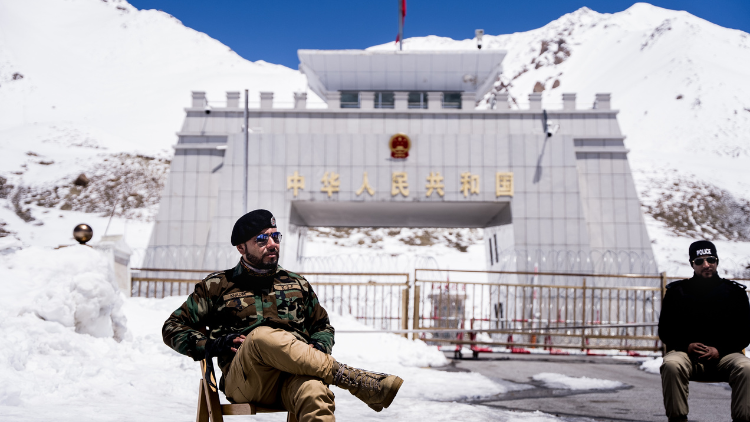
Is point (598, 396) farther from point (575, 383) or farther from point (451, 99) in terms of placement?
point (451, 99)

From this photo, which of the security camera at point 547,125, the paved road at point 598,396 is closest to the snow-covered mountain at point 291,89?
→ the security camera at point 547,125

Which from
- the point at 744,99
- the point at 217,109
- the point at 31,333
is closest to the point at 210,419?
the point at 31,333

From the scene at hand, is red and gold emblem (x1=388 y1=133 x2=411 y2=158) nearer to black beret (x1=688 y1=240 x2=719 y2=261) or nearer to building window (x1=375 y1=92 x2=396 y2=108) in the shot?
building window (x1=375 y1=92 x2=396 y2=108)

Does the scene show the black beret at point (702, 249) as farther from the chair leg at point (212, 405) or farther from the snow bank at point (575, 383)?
the snow bank at point (575, 383)

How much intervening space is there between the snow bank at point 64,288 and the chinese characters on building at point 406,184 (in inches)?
376

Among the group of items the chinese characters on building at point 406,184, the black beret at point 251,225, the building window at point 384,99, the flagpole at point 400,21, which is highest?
the flagpole at point 400,21

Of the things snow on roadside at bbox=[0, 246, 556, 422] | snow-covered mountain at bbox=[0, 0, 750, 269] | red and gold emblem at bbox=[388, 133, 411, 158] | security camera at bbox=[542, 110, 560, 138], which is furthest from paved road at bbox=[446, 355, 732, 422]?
snow-covered mountain at bbox=[0, 0, 750, 269]

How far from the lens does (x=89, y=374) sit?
5.88m

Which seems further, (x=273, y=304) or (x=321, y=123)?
(x=321, y=123)

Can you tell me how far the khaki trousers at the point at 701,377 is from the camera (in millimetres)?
4117

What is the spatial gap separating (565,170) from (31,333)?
14.6 metres

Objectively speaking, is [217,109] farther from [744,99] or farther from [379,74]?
[744,99]

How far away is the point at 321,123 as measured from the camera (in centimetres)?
1828

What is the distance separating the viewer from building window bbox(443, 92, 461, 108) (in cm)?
2045
